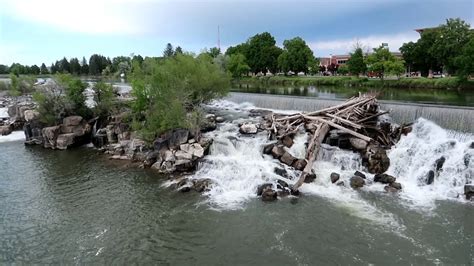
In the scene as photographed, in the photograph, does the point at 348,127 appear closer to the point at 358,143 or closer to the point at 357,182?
the point at 358,143

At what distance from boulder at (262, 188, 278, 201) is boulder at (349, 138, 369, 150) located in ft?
24.8

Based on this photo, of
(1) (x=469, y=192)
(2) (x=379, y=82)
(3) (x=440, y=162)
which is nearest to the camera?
(1) (x=469, y=192)

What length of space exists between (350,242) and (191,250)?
668cm

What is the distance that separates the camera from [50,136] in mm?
33844

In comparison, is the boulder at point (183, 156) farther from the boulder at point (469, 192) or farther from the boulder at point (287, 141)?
the boulder at point (469, 192)

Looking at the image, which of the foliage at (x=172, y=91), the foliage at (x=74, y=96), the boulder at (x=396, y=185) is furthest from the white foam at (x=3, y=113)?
the boulder at (x=396, y=185)

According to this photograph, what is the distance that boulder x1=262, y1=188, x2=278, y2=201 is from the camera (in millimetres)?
20016

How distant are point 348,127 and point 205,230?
1439cm

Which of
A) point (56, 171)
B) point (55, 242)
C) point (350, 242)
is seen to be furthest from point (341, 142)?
point (56, 171)

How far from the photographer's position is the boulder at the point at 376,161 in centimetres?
2314

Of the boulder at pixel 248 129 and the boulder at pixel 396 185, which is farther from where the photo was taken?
the boulder at pixel 248 129

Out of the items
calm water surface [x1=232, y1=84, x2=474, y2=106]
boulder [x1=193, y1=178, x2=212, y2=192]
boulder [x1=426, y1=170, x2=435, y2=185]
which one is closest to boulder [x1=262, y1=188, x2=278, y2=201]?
boulder [x1=193, y1=178, x2=212, y2=192]

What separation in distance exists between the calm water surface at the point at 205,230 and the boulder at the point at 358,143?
A: 475 centimetres

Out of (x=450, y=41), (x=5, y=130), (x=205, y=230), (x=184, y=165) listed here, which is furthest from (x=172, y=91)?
(x=450, y=41)
